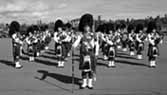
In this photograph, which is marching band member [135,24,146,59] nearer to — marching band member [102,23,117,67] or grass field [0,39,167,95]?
marching band member [102,23,117,67]

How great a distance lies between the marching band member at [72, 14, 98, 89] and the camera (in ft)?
26.2

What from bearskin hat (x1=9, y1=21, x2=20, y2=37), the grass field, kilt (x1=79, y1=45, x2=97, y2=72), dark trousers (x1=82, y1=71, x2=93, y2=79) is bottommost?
the grass field

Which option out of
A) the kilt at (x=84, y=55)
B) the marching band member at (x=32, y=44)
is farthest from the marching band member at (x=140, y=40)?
the kilt at (x=84, y=55)

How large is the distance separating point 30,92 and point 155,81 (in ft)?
14.4

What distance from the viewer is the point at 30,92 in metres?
7.72

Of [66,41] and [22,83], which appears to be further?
[66,41]

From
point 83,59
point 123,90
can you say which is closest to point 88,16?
point 83,59

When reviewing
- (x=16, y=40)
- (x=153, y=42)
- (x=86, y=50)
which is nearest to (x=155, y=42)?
(x=153, y=42)

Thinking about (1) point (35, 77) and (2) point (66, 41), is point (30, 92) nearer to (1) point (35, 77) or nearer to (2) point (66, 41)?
(1) point (35, 77)

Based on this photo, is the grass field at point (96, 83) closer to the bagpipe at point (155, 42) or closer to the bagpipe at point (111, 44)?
the bagpipe at point (155, 42)

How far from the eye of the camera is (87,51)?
8.00 meters

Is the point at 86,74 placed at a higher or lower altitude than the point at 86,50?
lower

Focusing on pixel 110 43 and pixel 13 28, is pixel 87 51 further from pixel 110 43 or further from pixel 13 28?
pixel 13 28

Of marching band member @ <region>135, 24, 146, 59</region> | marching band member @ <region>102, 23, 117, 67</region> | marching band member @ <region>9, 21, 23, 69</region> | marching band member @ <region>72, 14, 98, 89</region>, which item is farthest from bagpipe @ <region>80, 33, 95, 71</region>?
marching band member @ <region>135, 24, 146, 59</region>
